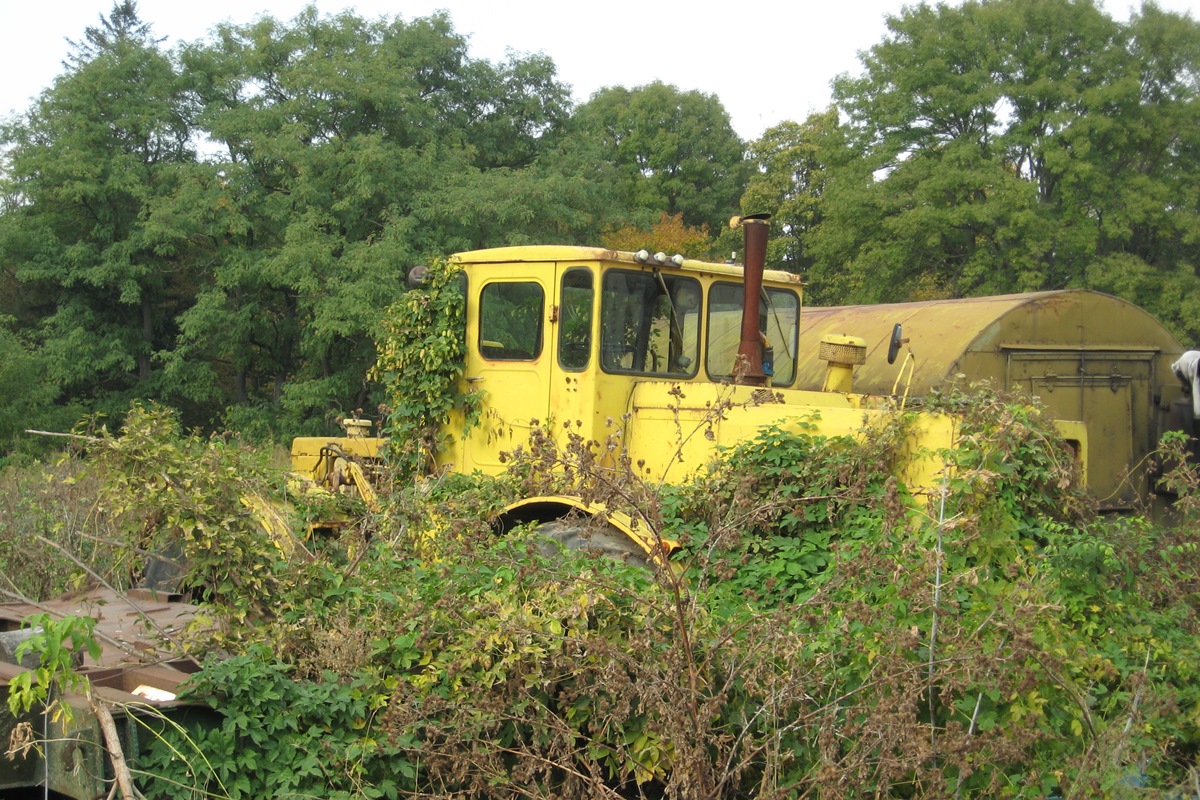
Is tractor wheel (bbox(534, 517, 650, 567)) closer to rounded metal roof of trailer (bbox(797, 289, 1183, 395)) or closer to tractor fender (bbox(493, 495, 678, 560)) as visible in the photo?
tractor fender (bbox(493, 495, 678, 560))

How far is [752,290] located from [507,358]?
5.29ft

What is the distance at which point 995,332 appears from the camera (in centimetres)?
1005

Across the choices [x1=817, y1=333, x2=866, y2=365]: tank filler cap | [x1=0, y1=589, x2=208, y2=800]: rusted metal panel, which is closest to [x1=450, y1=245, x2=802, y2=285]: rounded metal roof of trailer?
[x1=817, y1=333, x2=866, y2=365]: tank filler cap

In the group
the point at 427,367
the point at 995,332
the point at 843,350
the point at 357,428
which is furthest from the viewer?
the point at 995,332

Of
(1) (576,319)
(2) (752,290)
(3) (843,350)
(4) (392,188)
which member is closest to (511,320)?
(1) (576,319)

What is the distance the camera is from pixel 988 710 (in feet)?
13.9

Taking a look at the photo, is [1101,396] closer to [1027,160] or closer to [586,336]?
[586,336]

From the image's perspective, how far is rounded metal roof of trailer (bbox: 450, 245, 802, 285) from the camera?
22.0 feet

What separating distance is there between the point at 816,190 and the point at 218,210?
1805 centimetres

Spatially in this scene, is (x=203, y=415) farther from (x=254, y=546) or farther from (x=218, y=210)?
(x=254, y=546)

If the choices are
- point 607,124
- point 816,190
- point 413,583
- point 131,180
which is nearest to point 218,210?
point 131,180

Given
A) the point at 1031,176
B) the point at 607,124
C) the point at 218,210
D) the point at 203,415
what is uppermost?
the point at 607,124

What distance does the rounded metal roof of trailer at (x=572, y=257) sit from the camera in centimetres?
671

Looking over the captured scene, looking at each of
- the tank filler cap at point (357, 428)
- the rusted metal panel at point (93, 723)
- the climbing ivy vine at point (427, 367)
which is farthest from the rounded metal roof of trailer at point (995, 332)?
the rusted metal panel at point (93, 723)
